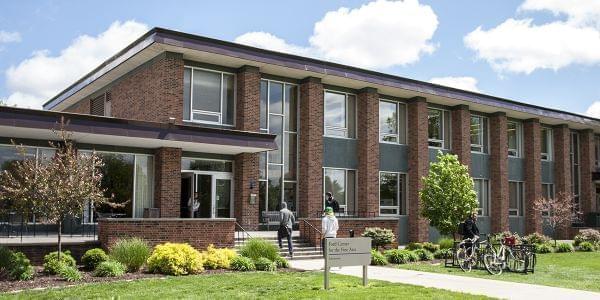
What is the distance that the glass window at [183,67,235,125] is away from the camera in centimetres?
2275

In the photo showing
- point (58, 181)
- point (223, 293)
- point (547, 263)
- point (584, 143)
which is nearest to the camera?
point (223, 293)

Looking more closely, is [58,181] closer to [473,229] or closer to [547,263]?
[473,229]

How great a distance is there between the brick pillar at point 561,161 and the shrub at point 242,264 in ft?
86.0

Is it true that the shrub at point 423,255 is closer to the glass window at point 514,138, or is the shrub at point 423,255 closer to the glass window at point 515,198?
the glass window at point 515,198

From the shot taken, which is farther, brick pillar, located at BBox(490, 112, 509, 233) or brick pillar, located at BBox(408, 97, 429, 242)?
brick pillar, located at BBox(490, 112, 509, 233)

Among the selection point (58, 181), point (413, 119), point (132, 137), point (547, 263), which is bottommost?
point (547, 263)

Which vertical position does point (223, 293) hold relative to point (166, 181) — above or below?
below

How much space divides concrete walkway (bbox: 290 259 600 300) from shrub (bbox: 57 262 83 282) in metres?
5.82

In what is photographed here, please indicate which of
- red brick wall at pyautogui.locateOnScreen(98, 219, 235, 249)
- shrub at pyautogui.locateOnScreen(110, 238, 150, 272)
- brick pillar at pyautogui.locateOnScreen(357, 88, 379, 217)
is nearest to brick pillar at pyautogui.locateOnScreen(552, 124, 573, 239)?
brick pillar at pyautogui.locateOnScreen(357, 88, 379, 217)

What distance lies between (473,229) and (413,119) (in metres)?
11.9

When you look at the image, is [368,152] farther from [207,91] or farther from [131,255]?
[131,255]

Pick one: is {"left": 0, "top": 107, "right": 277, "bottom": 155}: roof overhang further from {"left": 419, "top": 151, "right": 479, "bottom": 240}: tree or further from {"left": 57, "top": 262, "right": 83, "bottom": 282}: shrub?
{"left": 419, "top": 151, "right": 479, "bottom": 240}: tree

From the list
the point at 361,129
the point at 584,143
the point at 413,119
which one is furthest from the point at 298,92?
the point at 584,143

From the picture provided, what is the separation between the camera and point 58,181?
46.8ft
